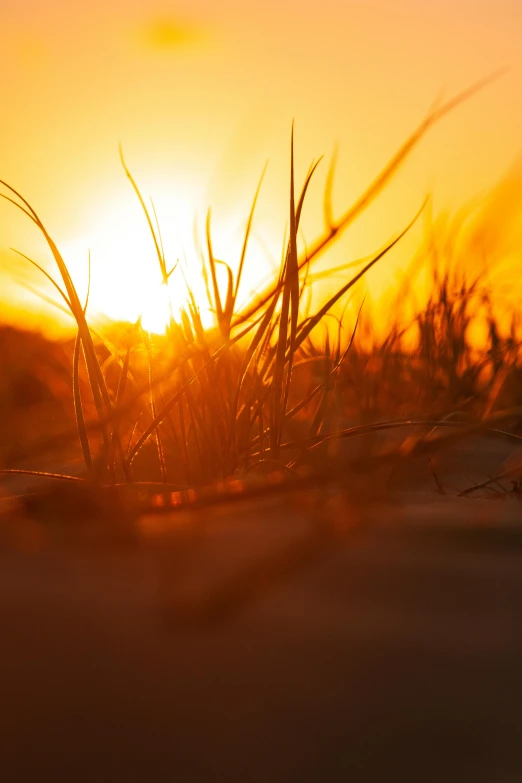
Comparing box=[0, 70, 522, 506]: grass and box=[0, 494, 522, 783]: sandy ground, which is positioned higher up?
box=[0, 70, 522, 506]: grass

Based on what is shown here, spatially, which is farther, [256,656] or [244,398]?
[244,398]

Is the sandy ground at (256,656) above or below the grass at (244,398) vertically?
below

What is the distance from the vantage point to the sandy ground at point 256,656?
0.37 metres

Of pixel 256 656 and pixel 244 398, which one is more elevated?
pixel 244 398

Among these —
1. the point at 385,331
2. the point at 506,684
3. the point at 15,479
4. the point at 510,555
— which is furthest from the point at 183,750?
the point at 385,331

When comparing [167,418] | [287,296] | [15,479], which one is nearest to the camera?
[287,296]

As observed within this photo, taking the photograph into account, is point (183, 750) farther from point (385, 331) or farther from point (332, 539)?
point (385, 331)

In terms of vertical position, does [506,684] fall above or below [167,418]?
below

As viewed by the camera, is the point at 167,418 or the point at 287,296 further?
the point at 167,418

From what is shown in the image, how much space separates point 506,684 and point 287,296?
68 cm

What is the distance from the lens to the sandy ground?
37 centimetres

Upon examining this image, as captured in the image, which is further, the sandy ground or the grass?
the grass

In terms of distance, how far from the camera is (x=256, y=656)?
1.40 ft

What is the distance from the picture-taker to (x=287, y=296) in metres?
1.02
